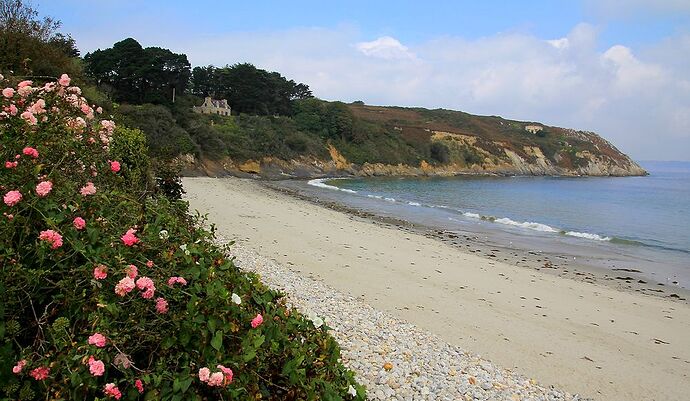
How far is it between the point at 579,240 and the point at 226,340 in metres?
21.6

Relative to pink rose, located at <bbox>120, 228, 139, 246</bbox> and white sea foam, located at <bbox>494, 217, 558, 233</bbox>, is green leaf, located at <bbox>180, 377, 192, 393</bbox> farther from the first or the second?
white sea foam, located at <bbox>494, 217, 558, 233</bbox>

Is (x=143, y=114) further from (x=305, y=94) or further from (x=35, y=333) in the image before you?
(x=305, y=94)

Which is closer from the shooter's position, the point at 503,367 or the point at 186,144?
the point at 503,367

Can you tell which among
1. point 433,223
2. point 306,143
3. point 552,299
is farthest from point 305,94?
point 552,299

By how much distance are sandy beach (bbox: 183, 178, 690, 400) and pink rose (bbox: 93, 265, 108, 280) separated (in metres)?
5.10

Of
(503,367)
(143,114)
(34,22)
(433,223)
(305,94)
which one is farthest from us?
(305,94)

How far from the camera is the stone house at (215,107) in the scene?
210 feet

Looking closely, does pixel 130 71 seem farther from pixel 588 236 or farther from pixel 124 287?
pixel 124 287

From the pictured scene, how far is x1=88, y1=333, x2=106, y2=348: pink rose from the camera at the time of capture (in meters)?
2.30

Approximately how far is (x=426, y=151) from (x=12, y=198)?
79.2 m

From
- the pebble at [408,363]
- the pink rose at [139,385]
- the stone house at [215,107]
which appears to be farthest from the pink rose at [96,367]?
the stone house at [215,107]

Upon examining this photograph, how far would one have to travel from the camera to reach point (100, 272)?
8.16 feet

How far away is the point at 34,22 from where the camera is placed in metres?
20.4

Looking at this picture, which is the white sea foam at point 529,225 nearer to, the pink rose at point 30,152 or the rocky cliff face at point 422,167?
the pink rose at point 30,152
